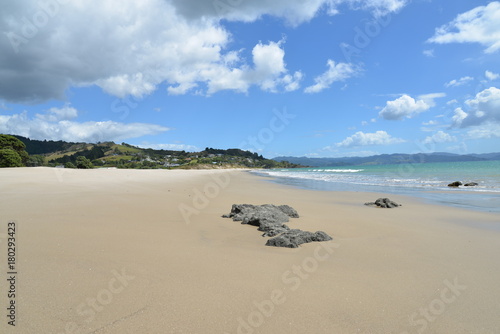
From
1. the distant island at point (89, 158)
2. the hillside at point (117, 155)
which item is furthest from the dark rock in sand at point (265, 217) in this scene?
the hillside at point (117, 155)

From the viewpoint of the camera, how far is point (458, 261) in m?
4.82

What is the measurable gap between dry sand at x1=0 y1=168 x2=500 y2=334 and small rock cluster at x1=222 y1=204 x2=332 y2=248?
0.24m

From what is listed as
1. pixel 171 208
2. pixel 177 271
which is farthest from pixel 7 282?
pixel 171 208

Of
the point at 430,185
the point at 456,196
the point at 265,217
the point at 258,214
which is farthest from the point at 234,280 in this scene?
the point at 430,185

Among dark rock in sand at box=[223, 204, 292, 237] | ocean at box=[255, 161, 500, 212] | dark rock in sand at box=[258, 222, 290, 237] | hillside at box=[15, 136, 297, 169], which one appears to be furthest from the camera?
hillside at box=[15, 136, 297, 169]

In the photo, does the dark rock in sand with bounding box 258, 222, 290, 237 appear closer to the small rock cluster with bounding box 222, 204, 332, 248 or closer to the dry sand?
the small rock cluster with bounding box 222, 204, 332, 248

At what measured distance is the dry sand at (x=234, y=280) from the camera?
2693 mm

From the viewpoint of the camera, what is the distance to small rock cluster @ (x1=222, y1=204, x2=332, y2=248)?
18.2ft

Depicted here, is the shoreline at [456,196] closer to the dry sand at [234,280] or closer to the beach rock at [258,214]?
the dry sand at [234,280]

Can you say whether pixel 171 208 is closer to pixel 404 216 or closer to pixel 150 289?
pixel 150 289

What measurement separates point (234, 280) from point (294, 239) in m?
2.29

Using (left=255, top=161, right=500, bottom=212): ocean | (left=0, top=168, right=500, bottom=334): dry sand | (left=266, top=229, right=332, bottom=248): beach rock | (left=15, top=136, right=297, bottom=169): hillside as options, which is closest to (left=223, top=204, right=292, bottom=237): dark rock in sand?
(left=0, top=168, right=500, bottom=334): dry sand

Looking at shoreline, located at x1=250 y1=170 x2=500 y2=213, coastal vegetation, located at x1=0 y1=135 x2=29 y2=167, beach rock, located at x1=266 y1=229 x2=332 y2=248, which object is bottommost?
shoreline, located at x1=250 y1=170 x2=500 y2=213

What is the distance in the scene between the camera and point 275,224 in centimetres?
698
